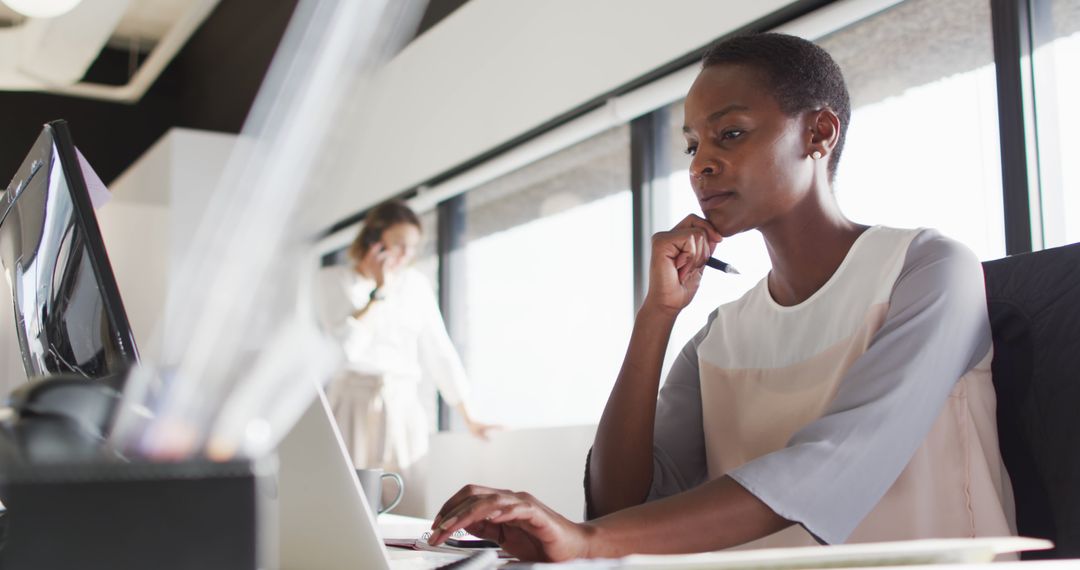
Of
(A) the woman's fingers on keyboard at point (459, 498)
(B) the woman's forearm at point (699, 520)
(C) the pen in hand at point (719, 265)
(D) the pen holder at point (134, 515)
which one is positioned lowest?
(B) the woman's forearm at point (699, 520)

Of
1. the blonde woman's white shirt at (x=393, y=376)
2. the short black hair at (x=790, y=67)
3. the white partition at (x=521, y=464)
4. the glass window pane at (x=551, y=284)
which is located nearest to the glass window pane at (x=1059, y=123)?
the short black hair at (x=790, y=67)

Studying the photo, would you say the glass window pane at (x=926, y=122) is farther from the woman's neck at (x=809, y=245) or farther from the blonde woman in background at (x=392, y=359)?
the blonde woman in background at (x=392, y=359)

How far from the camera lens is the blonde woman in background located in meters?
4.05

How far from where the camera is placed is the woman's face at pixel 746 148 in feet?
4.46

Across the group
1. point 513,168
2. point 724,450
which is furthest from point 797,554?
point 513,168

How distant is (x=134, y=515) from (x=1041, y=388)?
892 mm

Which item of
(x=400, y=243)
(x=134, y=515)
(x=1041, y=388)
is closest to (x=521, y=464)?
(x=400, y=243)

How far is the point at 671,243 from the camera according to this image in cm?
146

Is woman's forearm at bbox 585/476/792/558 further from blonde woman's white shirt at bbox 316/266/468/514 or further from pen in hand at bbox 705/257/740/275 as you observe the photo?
blonde woman's white shirt at bbox 316/266/468/514

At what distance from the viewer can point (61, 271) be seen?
3.00ft

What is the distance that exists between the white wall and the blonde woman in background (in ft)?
1.74

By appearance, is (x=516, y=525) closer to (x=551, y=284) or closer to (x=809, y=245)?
(x=809, y=245)

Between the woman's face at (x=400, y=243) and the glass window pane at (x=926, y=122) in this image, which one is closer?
the glass window pane at (x=926, y=122)

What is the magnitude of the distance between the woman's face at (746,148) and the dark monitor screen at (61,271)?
77 cm
